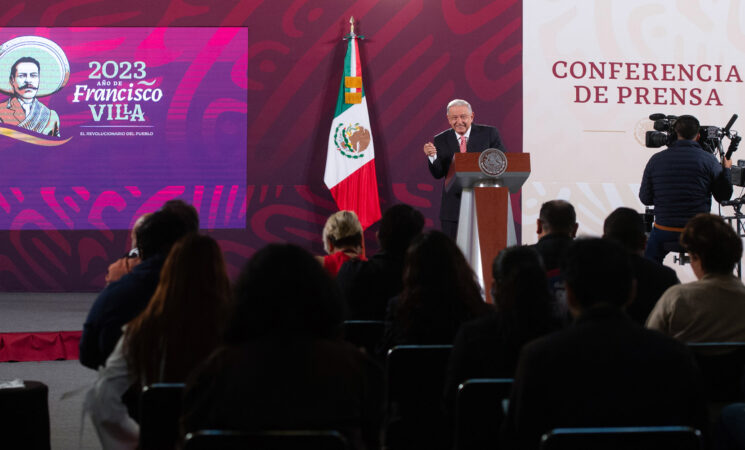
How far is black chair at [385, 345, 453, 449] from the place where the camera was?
2306 millimetres

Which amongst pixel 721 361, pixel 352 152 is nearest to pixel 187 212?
pixel 721 361

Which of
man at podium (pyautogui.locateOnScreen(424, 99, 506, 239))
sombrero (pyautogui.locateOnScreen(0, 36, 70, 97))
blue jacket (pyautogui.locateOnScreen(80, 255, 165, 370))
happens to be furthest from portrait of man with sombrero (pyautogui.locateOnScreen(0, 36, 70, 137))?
blue jacket (pyautogui.locateOnScreen(80, 255, 165, 370))

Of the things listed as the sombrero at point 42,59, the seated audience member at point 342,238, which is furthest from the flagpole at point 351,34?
the seated audience member at point 342,238

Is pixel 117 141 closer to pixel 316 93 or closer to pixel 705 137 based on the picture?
pixel 316 93

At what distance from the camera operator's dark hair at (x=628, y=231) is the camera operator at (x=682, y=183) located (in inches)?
91.5

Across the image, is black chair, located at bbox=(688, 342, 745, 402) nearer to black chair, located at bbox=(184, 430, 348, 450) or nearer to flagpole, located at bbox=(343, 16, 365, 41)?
black chair, located at bbox=(184, 430, 348, 450)

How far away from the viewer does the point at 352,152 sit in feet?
24.5

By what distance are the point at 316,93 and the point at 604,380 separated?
20.8ft

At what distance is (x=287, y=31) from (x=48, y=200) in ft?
9.19

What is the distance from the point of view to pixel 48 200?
7.43 meters

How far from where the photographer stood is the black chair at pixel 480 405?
194 centimetres

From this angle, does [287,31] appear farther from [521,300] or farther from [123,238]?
[521,300]

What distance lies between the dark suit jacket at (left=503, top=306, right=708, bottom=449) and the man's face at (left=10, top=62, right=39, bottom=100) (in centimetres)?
692

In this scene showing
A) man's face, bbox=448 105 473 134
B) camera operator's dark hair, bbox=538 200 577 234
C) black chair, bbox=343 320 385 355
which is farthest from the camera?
man's face, bbox=448 105 473 134
